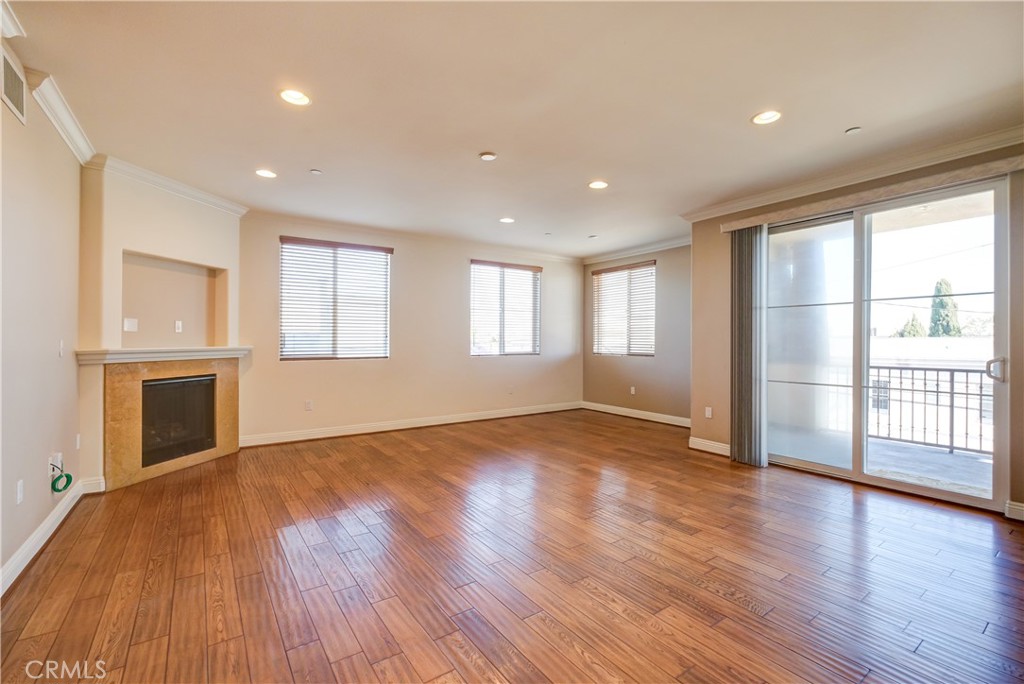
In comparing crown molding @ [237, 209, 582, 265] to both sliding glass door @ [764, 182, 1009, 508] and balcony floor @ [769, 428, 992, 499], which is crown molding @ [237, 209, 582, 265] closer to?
sliding glass door @ [764, 182, 1009, 508]

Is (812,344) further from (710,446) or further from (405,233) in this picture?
(405,233)

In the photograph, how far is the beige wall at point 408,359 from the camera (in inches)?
197

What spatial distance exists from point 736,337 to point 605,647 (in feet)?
11.9

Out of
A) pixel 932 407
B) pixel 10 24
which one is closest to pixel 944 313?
pixel 932 407

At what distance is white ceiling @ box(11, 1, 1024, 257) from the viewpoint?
6.39ft

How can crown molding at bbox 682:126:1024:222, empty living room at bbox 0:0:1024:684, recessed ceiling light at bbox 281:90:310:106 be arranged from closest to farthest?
empty living room at bbox 0:0:1024:684, recessed ceiling light at bbox 281:90:310:106, crown molding at bbox 682:126:1024:222

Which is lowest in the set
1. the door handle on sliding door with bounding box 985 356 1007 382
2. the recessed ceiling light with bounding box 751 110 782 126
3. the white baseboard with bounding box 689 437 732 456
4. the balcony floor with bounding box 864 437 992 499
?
the white baseboard with bounding box 689 437 732 456

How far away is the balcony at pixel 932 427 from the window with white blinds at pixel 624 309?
3.14m

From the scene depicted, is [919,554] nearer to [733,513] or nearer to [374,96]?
[733,513]

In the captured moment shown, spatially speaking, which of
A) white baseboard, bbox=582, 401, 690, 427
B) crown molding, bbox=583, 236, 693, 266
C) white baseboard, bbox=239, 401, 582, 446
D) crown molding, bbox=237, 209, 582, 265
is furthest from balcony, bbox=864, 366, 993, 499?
crown molding, bbox=237, 209, 582, 265

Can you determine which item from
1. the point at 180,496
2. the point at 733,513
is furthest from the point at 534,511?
the point at 180,496

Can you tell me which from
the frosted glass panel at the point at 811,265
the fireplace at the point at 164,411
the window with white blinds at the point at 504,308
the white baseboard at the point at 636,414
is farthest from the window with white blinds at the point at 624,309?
the fireplace at the point at 164,411

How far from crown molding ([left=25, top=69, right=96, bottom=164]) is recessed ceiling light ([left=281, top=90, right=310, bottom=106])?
1218 millimetres

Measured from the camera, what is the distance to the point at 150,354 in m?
3.84
